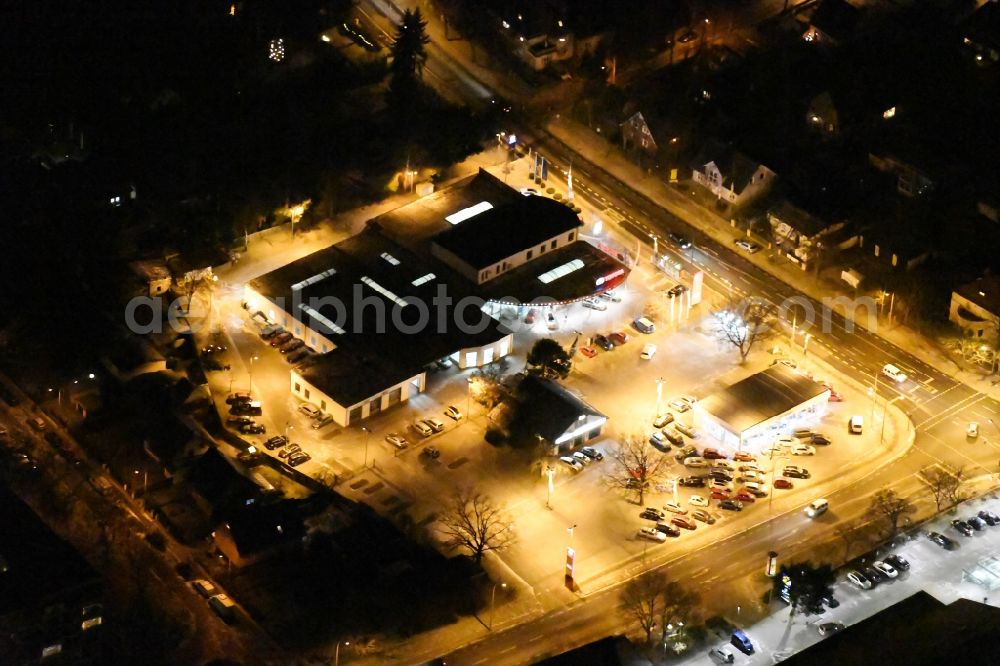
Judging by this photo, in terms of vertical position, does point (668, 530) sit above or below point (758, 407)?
below

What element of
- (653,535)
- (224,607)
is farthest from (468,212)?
(224,607)

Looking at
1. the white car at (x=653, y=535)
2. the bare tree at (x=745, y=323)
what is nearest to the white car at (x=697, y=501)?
the white car at (x=653, y=535)

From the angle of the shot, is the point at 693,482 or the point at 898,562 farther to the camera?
the point at 693,482

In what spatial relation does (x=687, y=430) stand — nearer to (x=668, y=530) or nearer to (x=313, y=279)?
(x=668, y=530)

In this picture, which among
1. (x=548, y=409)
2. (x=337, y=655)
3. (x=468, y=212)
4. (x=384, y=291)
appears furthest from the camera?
(x=468, y=212)

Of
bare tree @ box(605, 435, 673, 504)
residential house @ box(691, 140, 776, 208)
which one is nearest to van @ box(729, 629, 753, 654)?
bare tree @ box(605, 435, 673, 504)

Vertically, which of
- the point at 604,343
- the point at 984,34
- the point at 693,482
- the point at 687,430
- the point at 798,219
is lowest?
the point at 693,482
